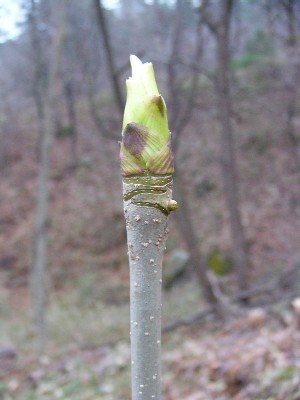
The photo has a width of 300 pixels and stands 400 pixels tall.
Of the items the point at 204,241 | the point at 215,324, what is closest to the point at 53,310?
the point at 204,241

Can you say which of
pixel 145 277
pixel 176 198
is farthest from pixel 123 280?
pixel 145 277

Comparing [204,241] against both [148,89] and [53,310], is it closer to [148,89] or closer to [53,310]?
[53,310]

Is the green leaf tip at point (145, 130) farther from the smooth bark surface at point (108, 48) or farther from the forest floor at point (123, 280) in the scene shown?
the smooth bark surface at point (108, 48)

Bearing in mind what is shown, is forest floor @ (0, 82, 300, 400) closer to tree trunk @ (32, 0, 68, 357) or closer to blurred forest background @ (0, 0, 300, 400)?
blurred forest background @ (0, 0, 300, 400)

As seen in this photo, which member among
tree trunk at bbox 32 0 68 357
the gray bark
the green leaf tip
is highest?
tree trunk at bbox 32 0 68 357

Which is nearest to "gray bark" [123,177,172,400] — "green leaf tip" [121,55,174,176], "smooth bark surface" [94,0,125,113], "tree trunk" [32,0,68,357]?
"green leaf tip" [121,55,174,176]

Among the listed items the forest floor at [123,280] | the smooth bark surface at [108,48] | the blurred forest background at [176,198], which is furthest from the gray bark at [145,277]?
the smooth bark surface at [108,48]
